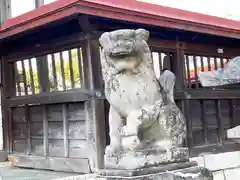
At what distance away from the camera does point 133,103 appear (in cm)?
430

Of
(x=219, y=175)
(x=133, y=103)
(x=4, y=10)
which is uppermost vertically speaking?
(x=4, y=10)

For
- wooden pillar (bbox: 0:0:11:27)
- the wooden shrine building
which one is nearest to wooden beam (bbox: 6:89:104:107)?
the wooden shrine building

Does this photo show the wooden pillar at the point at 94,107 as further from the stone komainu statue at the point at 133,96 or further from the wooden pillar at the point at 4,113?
the wooden pillar at the point at 4,113

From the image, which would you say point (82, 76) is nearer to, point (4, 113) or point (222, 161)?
point (4, 113)

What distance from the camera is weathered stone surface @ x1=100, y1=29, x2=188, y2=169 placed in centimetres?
423

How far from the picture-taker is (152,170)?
13.9 ft

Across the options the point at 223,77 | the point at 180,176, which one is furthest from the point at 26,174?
the point at 223,77

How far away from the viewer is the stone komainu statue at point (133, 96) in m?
4.22

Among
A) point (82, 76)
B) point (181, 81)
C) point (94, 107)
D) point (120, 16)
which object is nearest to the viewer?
point (120, 16)

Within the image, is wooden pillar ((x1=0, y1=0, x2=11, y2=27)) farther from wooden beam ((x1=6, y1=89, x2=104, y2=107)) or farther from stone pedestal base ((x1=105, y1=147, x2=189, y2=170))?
stone pedestal base ((x1=105, y1=147, x2=189, y2=170))

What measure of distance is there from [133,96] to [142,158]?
65 cm

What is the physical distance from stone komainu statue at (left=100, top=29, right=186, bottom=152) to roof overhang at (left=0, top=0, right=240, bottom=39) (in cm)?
106

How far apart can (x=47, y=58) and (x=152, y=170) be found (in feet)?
10.7

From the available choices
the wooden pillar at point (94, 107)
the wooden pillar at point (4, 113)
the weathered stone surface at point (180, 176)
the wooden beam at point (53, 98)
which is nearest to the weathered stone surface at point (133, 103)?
the weathered stone surface at point (180, 176)
